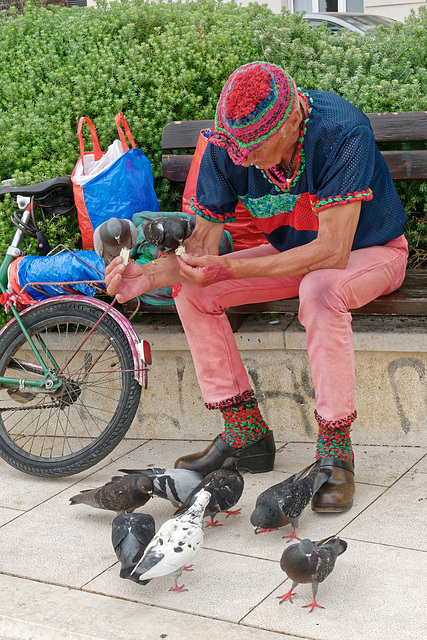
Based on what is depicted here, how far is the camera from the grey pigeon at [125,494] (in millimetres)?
2938

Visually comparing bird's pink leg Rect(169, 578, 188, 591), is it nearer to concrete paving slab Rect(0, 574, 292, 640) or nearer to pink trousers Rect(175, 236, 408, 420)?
concrete paving slab Rect(0, 574, 292, 640)

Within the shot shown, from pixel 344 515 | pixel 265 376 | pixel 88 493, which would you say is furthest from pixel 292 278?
pixel 88 493

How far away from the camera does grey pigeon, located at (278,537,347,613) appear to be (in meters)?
2.38

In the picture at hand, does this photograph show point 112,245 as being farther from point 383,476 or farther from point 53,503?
point 383,476

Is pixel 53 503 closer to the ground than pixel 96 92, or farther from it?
closer to the ground

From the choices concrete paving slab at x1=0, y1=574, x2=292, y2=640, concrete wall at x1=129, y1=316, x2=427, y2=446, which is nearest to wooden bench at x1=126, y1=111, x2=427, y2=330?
concrete wall at x1=129, y1=316, x2=427, y2=446

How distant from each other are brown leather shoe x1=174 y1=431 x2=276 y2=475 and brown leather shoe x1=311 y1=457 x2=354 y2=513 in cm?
44

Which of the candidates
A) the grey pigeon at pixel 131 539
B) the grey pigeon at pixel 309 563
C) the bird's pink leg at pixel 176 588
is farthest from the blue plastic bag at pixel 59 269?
the grey pigeon at pixel 309 563

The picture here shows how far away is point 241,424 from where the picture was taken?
3.45m

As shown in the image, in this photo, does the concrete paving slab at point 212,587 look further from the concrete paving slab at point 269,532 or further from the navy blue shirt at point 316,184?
the navy blue shirt at point 316,184

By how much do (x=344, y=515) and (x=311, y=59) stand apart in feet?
9.27

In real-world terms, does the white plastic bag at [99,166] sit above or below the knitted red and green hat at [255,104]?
below

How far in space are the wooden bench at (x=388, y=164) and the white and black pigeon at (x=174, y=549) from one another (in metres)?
1.34

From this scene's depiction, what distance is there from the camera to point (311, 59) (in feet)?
15.1
